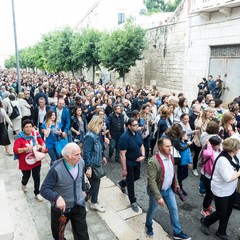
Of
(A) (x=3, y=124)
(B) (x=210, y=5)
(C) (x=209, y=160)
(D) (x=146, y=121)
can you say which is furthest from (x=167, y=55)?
(C) (x=209, y=160)

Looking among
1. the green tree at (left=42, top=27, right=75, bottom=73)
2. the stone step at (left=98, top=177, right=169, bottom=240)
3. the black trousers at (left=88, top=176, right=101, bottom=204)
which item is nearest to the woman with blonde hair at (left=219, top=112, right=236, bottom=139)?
the stone step at (left=98, top=177, right=169, bottom=240)

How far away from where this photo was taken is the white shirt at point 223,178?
3525 millimetres

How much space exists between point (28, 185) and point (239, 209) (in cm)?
432

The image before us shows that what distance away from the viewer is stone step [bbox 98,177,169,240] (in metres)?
3.99

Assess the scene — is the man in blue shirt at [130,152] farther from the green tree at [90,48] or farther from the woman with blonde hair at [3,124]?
the green tree at [90,48]

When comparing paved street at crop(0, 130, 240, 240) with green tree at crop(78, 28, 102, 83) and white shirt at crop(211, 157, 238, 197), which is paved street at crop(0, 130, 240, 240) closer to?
white shirt at crop(211, 157, 238, 197)

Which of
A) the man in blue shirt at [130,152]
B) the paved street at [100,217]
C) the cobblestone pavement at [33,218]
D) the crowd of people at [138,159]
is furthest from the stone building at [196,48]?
the cobblestone pavement at [33,218]

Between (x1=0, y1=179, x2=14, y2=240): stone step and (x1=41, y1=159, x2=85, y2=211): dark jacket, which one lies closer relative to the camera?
(x1=0, y1=179, x2=14, y2=240): stone step

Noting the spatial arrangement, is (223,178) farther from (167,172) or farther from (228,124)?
(228,124)

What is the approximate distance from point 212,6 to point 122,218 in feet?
35.6

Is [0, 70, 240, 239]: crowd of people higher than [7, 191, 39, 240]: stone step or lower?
higher

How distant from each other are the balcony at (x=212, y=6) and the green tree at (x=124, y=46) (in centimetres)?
449

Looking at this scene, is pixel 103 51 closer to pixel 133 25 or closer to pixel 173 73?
pixel 133 25

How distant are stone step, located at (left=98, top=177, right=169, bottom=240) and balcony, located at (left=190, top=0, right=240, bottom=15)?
9.42m
